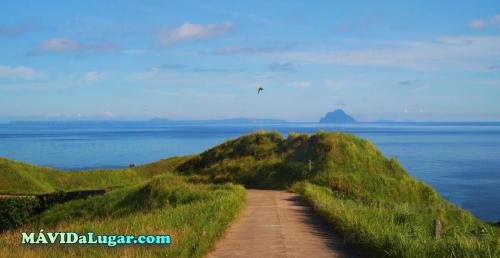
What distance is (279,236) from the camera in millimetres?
16562

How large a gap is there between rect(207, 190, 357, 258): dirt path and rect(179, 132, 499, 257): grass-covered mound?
1.01 metres

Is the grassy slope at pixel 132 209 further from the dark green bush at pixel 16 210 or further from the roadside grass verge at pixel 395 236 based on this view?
the roadside grass verge at pixel 395 236

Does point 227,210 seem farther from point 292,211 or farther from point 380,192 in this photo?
point 380,192

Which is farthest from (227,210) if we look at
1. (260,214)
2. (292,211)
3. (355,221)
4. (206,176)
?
(206,176)

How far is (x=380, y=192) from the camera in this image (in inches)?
1385

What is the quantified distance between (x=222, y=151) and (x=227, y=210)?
27.8m

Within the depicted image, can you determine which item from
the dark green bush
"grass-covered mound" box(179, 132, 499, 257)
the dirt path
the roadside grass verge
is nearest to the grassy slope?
the dirt path

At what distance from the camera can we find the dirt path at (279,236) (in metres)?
14.3

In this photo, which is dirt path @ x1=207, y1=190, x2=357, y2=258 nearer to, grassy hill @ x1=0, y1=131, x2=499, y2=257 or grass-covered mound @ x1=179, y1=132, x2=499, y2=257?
grassy hill @ x1=0, y1=131, x2=499, y2=257

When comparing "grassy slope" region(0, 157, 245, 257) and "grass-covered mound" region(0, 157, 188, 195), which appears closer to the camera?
"grassy slope" region(0, 157, 245, 257)

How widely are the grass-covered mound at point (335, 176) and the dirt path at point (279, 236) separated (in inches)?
39.8

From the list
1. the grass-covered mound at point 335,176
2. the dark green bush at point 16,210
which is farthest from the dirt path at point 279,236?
the dark green bush at point 16,210

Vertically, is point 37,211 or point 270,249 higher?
point 270,249

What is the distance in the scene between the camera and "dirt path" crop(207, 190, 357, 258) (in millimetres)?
14328
